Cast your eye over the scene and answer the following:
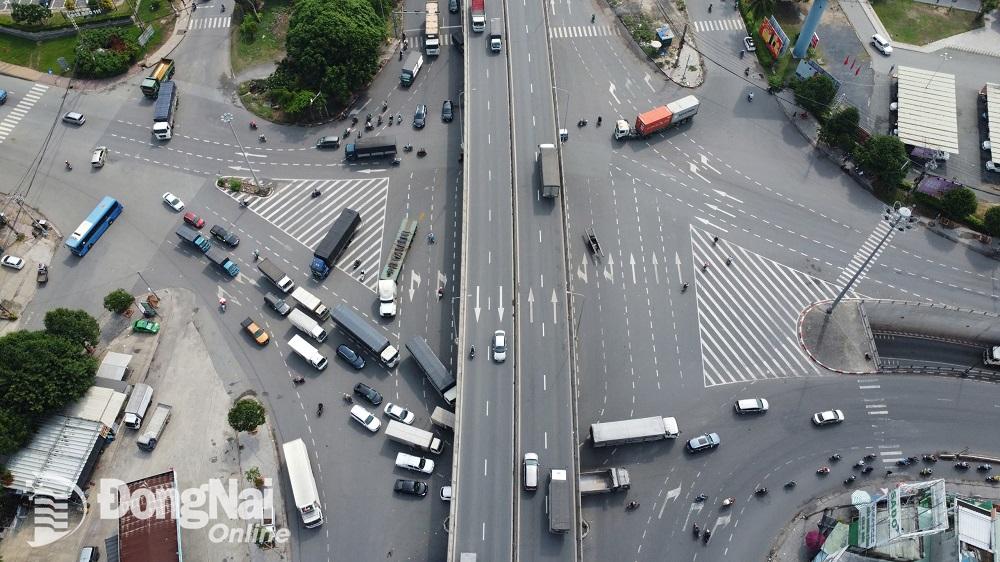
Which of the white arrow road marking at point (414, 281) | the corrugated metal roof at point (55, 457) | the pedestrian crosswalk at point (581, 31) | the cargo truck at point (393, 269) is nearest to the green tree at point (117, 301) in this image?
the corrugated metal roof at point (55, 457)

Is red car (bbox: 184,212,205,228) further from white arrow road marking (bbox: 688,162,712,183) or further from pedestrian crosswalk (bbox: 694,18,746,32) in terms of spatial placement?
pedestrian crosswalk (bbox: 694,18,746,32)

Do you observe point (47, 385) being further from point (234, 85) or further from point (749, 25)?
point (749, 25)

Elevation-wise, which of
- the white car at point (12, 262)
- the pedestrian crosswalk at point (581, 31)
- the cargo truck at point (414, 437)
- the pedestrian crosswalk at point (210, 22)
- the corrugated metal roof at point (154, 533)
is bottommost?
the corrugated metal roof at point (154, 533)

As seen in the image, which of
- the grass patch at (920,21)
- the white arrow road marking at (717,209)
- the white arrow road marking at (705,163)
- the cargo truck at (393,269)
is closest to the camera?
the cargo truck at (393,269)

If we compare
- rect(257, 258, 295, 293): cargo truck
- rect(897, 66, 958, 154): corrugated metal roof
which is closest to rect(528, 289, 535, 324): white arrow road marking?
rect(257, 258, 295, 293): cargo truck

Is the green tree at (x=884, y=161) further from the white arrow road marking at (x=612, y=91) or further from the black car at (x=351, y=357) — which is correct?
the black car at (x=351, y=357)

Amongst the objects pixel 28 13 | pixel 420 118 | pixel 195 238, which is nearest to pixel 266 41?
pixel 420 118
